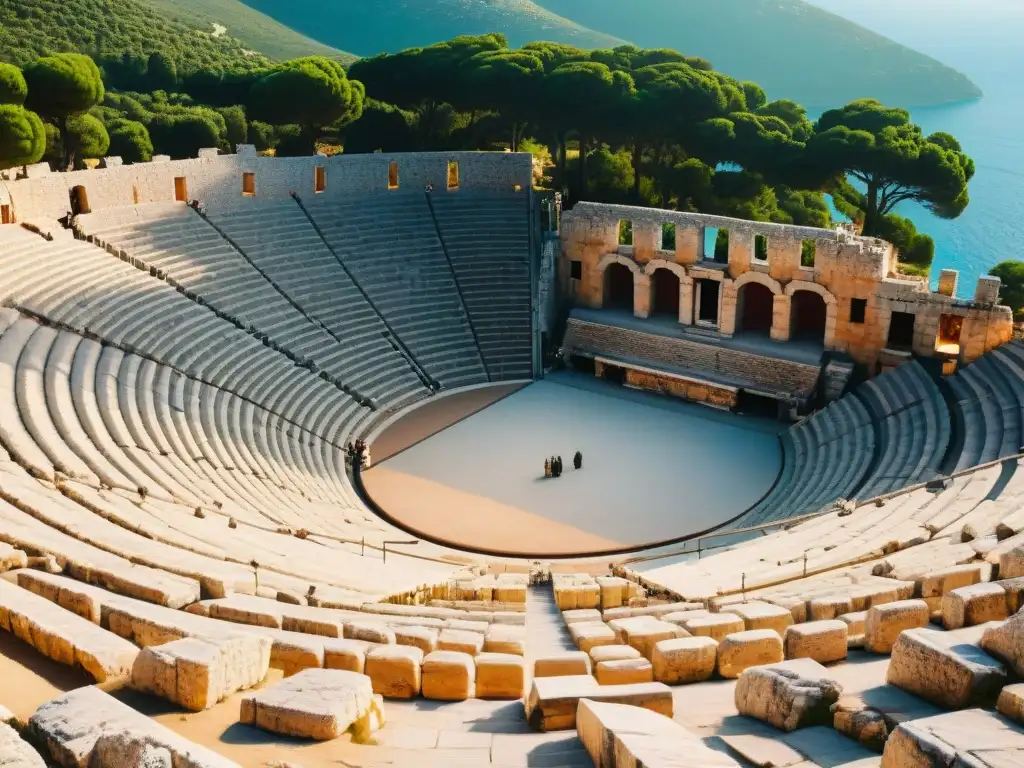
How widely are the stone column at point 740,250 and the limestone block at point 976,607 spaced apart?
18312 millimetres

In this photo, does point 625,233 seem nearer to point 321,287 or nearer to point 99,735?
point 321,287

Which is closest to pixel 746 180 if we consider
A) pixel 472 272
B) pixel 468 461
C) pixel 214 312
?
pixel 472 272

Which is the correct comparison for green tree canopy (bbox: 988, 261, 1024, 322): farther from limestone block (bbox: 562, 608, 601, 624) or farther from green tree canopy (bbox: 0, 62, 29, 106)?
green tree canopy (bbox: 0, 62, 29, 106)

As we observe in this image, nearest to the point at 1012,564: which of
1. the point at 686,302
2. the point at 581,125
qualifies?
the point at 686,302

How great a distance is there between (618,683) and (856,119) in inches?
1117

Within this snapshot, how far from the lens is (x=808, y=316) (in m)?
27.2

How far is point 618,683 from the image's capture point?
27.1 feet

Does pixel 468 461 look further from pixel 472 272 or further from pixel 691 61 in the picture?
pixel 691 61

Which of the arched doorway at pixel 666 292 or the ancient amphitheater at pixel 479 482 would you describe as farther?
the arched doorway at pixel 666 292

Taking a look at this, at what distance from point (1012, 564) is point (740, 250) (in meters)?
17.1

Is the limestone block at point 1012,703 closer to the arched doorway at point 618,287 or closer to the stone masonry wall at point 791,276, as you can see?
the stone masonry wall at point 791,276

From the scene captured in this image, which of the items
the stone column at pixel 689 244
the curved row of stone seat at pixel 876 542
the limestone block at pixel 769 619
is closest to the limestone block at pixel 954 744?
the limestone block at pixel 769 619

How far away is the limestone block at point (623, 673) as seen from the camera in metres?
8.24

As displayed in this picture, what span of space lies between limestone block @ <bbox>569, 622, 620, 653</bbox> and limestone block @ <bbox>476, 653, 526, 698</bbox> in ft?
5.23
